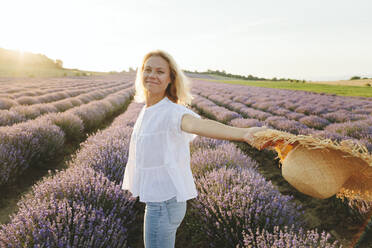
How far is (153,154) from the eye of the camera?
1.16m

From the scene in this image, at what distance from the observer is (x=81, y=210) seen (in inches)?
58.9

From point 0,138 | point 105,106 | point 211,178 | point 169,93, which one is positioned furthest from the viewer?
point 105,106

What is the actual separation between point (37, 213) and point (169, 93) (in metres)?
1.18

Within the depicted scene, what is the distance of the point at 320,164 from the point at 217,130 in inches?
14.5

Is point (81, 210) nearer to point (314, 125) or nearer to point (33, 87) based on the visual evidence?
point (314, 125)

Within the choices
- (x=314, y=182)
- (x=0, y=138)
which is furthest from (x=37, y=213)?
(x=0, y=138)

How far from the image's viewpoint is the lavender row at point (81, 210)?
51.2 inches

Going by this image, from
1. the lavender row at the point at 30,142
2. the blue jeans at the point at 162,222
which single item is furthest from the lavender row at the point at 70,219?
the lavender row at the point at 30,142

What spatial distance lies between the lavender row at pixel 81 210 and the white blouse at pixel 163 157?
523mm

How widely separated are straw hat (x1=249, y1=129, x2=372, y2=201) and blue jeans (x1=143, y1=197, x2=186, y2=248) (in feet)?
2.26

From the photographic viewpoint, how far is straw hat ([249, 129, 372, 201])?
686mm

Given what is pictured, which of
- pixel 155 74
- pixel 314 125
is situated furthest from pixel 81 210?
pixel 314 125

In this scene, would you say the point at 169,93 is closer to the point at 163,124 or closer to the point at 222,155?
the point at 163,124

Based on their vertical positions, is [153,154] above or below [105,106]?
above
